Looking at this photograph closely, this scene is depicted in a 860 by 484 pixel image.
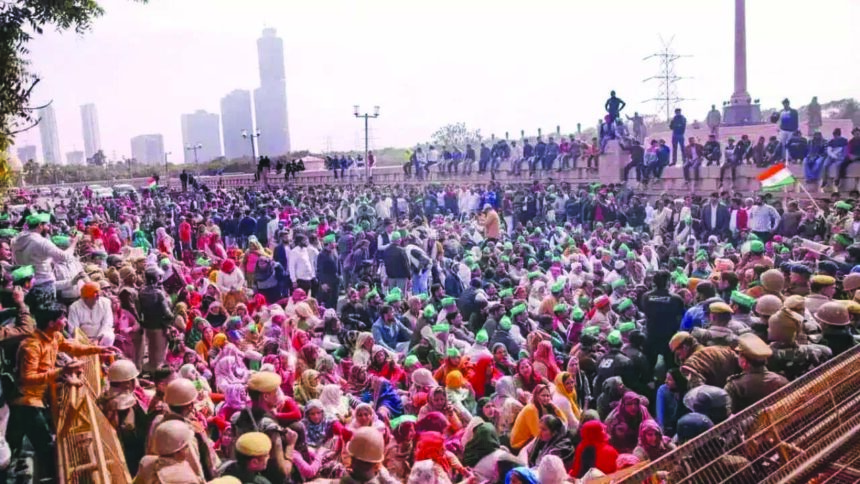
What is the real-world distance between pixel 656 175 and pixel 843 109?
32563 millimetres

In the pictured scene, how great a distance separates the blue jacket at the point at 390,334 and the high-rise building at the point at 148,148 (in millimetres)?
135454

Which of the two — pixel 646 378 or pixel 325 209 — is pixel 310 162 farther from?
pixel 646 378

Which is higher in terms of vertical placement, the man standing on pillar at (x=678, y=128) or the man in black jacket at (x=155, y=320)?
the man standing on pillar at (x=678, y=128)

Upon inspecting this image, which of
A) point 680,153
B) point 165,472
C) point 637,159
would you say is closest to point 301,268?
point 165,472

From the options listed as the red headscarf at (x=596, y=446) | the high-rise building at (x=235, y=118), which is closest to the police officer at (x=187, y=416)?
the red headscarf at (x=596, y=446)

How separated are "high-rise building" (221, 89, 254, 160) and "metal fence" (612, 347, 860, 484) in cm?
11727

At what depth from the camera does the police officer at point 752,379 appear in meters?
5.04

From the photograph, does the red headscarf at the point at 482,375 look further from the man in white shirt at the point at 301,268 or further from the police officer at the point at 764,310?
the man in white shirt at the point at 301,268

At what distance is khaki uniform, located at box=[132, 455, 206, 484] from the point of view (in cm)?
410

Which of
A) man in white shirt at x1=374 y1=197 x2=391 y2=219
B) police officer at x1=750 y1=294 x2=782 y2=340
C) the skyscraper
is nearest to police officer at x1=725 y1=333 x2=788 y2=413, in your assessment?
police officer at x1=750 y1=294 x2=782 y2=340

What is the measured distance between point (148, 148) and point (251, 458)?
5742 inches

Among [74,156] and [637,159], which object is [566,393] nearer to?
[637,159]

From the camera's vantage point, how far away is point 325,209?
2023 cm

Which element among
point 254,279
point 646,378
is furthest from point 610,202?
point 646,378
